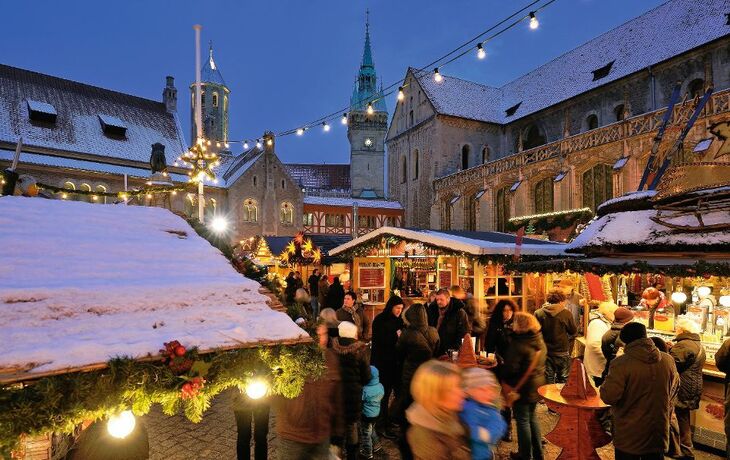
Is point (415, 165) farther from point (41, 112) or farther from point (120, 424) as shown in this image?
point (120, 424)

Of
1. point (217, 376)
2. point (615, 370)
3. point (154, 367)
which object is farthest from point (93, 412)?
point (615, 370)

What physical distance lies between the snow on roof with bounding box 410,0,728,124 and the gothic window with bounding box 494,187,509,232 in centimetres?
657

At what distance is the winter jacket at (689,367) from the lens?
16.5 ft

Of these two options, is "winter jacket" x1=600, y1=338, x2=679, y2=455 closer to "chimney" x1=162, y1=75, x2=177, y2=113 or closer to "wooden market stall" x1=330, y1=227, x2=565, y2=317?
"wooden market stall" x1=330, y1=227, x2=565, y2=317

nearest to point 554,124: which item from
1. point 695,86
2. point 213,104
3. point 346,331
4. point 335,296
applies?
point 695,86

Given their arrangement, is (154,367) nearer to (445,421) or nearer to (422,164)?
(445,421)

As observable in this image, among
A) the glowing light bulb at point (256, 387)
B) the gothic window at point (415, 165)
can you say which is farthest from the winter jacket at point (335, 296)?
the gothic window at point (415, 165)

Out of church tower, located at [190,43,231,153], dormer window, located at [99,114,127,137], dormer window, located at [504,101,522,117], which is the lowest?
dormer window, located at [99,114,127,137]

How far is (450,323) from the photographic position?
23.6 ft

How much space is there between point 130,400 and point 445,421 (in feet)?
6.34

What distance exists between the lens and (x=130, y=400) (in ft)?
8.99

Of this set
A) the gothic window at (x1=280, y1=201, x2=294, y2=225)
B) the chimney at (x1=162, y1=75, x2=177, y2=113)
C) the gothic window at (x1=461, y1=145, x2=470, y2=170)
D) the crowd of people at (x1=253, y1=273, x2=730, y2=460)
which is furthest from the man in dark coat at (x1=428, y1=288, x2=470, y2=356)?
the chimney at (x1=162, y1=75, x2=177, y2=113)

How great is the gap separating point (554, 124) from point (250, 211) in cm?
2172

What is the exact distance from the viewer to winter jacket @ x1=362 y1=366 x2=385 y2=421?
4945 mm
